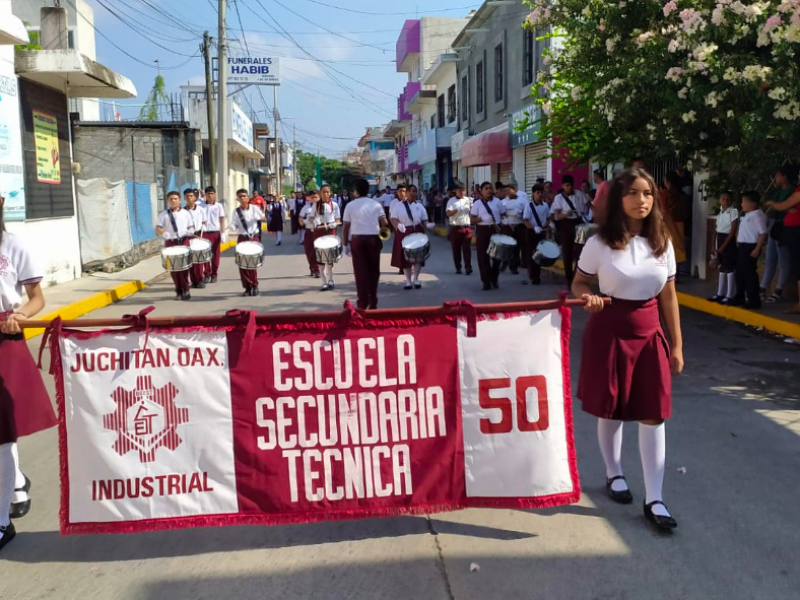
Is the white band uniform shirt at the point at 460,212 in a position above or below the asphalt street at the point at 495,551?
above

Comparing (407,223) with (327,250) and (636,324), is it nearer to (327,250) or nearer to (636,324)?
(327,250)

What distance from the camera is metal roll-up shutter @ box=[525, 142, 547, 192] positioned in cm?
2464

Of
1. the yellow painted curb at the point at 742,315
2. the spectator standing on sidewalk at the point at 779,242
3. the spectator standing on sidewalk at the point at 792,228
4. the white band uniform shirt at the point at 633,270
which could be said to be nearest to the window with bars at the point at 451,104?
the yellow painted curb at the point at 742,315

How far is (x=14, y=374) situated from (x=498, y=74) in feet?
89.2

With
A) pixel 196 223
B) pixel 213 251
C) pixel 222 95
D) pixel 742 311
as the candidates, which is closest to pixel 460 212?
pixel 213 251

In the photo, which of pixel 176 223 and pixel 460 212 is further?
pixel 460 212

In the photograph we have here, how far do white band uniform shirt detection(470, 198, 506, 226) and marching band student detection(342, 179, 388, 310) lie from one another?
3530 millimetres

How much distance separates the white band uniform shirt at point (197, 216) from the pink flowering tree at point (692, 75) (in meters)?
6.59

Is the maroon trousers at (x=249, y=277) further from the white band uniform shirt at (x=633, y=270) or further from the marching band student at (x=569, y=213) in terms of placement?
the white band uniform shirt at (x=633, y=270)

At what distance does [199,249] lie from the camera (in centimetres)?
1338

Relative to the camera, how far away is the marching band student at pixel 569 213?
45.2 feet

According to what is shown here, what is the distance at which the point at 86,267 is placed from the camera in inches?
658

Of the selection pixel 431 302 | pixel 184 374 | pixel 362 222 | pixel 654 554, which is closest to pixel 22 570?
pixel 184 374

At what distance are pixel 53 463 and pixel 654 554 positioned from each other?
3762 millimetres
